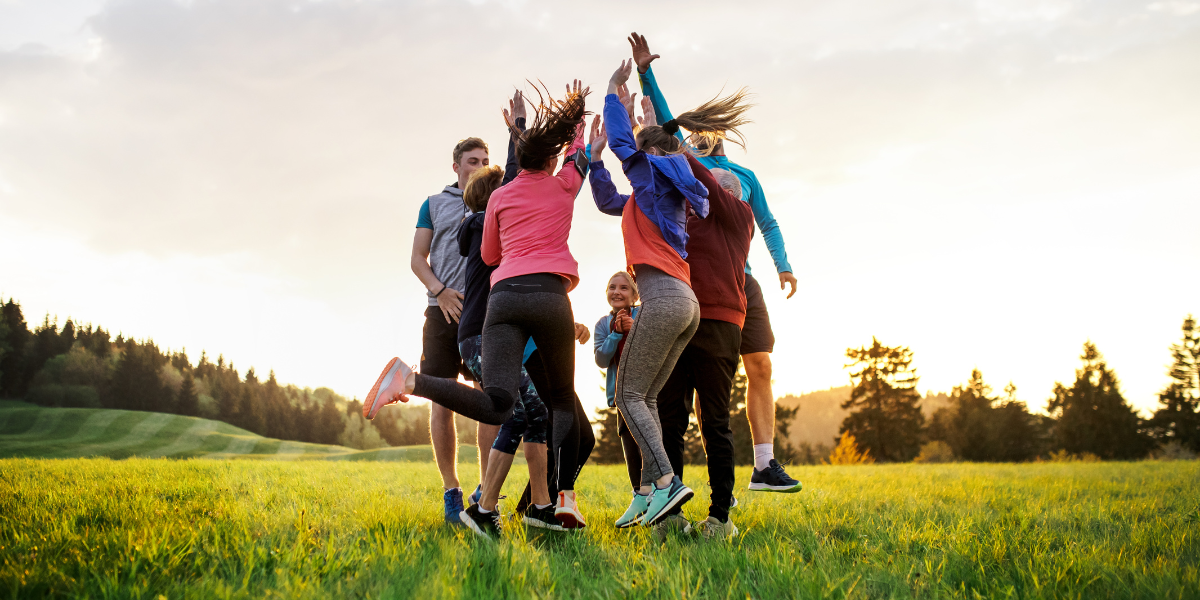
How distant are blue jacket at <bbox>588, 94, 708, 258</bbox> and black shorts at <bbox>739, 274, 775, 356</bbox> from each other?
3.51 feet

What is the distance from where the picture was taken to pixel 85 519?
3455 millimetres

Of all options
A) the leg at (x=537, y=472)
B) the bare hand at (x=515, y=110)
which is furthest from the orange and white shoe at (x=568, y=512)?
the bare hand at (x=515, y=110)

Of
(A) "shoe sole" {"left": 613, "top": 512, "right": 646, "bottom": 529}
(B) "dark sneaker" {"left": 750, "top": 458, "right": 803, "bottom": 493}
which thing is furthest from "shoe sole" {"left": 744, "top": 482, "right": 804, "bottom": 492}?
(A) "shoe sole" {"left": 613, "top": 512, "right": 646, "bottom": 529}

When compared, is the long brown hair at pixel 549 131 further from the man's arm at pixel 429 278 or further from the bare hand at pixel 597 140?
the man's arm at pixel 429 278

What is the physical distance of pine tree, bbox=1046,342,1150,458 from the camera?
163ft

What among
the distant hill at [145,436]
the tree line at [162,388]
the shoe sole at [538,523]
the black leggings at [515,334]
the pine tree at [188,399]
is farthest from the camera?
the pine tree at [188,399]

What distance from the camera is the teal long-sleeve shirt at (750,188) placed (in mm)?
4098

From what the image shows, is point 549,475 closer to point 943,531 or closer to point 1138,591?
point 943,531

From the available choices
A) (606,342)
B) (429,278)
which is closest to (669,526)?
(606,342)

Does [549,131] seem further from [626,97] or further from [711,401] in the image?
[711,401]

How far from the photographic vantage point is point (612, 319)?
4.20 metres

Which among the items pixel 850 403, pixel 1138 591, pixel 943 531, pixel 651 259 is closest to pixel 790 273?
pixel 651 259

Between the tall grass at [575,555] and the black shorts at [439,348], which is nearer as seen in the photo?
the tall grass at [575,555]

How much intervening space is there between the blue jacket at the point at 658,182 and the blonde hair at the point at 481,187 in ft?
2.97
